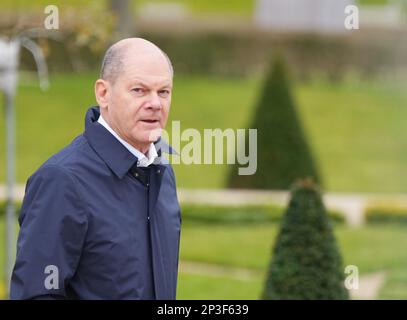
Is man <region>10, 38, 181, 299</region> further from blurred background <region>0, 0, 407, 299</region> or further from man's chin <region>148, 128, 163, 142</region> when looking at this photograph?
blurred background <region>0, 0, 407, 299</region>

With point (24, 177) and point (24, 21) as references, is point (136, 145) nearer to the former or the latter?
point (24, 21)

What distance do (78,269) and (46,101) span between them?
1890cm

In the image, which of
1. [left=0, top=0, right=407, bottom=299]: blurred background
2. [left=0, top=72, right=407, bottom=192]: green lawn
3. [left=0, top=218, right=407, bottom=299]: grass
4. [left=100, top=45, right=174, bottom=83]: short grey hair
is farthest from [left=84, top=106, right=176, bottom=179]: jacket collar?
[left=0, top=72, right=407, bottom=192]: green lawn

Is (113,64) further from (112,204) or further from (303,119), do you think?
(303,119)

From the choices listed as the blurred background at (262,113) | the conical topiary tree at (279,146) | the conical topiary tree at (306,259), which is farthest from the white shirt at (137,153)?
the conical topiary tree at (279,146)

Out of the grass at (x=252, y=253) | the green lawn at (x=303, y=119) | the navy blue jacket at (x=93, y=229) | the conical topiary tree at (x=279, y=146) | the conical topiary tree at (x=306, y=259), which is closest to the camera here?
the navy blue jacket at (x=93, y=229)

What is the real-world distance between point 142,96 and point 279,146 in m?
10.8

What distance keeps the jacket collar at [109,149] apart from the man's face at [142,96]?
1.8 inches

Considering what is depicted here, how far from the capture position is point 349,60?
24062mm

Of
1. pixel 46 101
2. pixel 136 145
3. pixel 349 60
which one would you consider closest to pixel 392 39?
pixel 349 60

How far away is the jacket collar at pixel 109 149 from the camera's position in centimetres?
255

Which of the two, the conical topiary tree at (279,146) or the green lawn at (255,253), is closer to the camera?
the green lawn at (255,253)

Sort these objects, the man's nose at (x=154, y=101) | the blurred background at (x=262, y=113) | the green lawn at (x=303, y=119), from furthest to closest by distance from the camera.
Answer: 1. the green lawn at (x=303, y=119)
2. the blurred background at (x=262, y=113)
3. the man's nose at (x=154, y=101)

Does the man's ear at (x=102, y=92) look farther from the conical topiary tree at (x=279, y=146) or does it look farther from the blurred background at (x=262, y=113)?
the conical topiary tree at (x=279, y=146)
